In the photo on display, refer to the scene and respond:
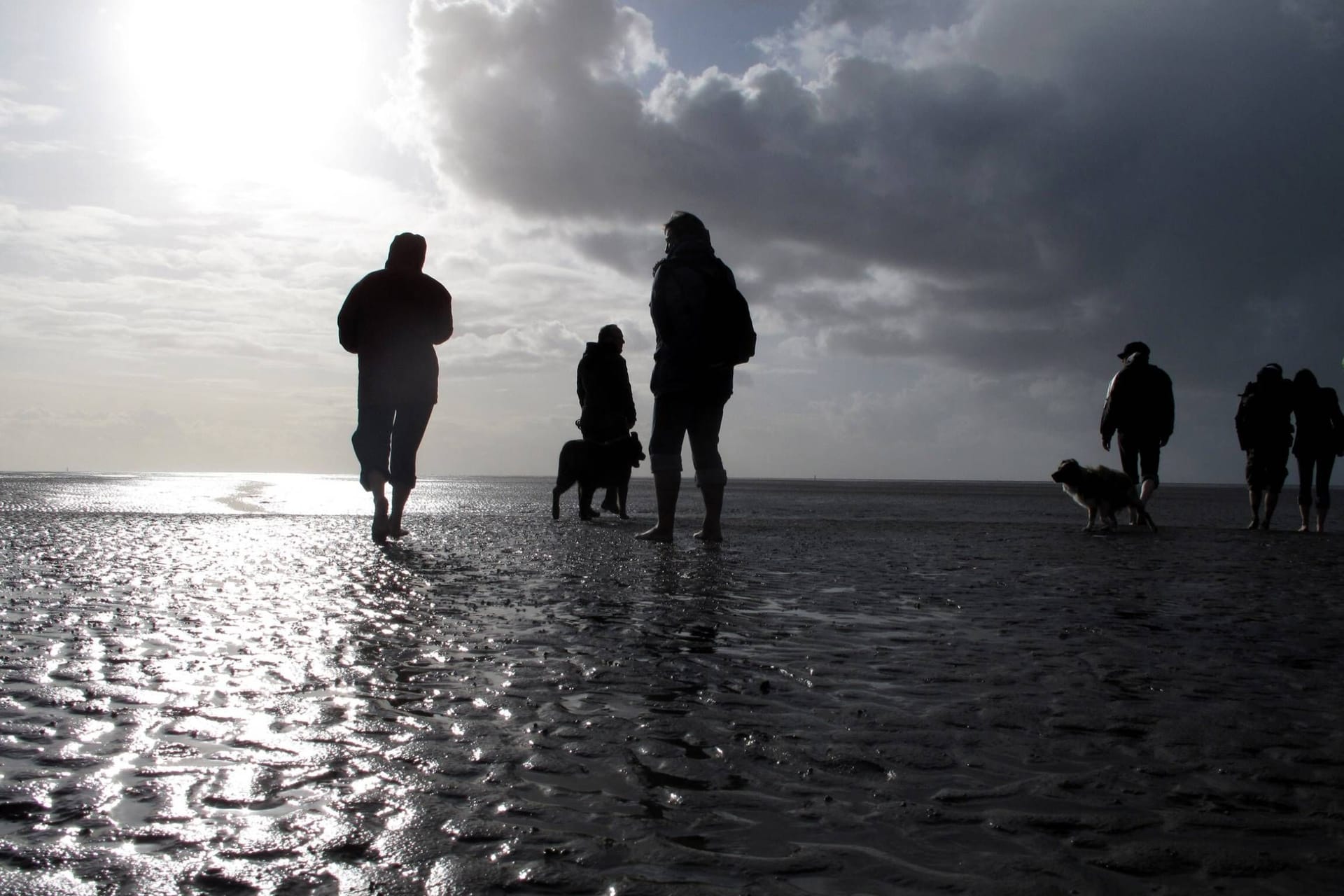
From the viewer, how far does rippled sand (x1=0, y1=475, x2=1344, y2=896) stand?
1.54 metres

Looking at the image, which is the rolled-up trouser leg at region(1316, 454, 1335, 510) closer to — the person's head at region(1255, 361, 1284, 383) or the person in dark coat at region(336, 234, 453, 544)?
the person's head at region(1255, 361, 1284, 383)

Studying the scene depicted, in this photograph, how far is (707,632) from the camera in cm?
358

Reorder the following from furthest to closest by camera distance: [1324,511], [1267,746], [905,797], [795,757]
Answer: [1324,511], [1267,746], [795,757], [905,797]

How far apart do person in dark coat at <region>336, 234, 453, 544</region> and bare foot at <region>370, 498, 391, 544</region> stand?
128 millimetres

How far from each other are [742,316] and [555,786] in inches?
231

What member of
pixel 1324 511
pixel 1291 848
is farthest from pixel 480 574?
pixel 1324 511

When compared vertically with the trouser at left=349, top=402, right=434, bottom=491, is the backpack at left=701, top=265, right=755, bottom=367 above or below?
above

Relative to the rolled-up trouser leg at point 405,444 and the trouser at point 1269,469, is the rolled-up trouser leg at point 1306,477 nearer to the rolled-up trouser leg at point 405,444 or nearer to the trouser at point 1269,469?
the trouser at point 1269,469

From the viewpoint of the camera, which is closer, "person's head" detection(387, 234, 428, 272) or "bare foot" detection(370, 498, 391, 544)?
"bare foot" detection(370, 498, 391, 544)

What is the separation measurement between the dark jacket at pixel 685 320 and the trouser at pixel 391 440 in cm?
179

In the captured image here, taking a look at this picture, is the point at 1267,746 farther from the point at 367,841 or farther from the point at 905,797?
the point at 367,841

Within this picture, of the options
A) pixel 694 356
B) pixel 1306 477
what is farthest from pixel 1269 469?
pixel 694 356

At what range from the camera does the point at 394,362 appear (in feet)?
25.1

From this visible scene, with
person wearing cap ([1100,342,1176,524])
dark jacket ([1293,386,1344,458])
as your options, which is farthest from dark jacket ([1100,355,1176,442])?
dark jacket ([1293,386,1344,458])
